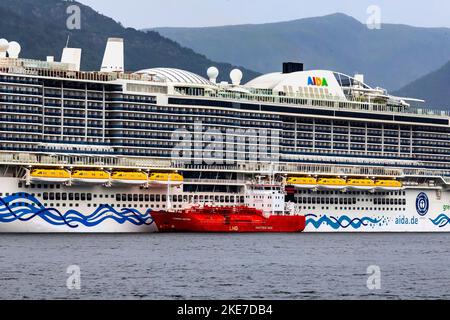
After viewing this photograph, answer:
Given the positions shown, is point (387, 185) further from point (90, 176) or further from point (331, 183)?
point (90, 176)

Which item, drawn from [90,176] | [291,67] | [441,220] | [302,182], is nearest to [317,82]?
[291,67]

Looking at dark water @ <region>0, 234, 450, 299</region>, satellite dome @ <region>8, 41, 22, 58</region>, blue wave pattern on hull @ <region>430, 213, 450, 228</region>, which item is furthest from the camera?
blue wave pattern on hull @ <region>430, 213, 450, 228</region>

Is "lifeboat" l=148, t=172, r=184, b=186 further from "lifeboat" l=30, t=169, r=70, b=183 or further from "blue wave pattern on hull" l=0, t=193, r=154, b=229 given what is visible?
"lifeboat" l=30, t=169, r=70, b=183

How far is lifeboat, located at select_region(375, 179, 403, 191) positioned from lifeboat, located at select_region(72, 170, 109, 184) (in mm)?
26317

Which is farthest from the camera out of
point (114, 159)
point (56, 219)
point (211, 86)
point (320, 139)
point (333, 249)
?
point (320, 139)

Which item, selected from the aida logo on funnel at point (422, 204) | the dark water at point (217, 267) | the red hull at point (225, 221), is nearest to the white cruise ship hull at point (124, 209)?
the aida logo on funnel at point (422, 204)

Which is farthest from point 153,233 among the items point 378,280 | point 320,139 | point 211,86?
point 378,280

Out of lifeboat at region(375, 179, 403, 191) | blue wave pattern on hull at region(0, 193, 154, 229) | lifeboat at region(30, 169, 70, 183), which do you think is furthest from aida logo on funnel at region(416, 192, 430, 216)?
lifeboat at region(30, 169, 70, 183)

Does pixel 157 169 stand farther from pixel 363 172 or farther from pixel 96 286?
pixel 96 286

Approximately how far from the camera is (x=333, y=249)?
83.2m

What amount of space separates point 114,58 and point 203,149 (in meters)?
9.69

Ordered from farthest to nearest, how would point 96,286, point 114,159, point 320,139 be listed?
point 320,139, point 114,159, point 96,286

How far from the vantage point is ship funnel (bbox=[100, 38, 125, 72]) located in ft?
341
